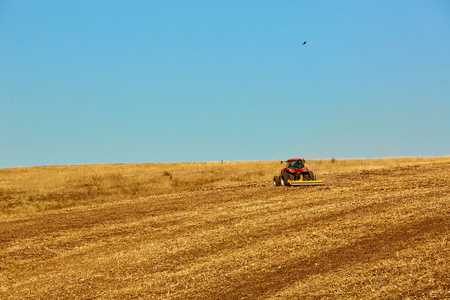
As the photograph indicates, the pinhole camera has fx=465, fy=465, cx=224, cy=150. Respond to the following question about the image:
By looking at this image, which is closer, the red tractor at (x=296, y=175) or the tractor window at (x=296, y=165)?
the red tractor at (x=296, y=175)

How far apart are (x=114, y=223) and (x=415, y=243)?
13.5m

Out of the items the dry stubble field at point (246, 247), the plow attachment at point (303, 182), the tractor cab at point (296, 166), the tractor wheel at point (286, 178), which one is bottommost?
the dry stubble field at point (246, 247)

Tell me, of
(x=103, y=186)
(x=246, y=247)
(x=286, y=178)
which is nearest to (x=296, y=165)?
(x=286, y=178)

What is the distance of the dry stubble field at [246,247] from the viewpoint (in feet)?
40.2

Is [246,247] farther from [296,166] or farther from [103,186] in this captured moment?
[103,186]

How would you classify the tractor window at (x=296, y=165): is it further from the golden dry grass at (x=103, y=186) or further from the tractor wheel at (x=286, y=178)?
the golden dry grass at (x=103, y=186)

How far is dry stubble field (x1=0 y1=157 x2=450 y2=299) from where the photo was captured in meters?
12.3

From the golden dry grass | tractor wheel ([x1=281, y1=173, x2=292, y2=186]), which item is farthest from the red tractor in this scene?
the golden dry grass

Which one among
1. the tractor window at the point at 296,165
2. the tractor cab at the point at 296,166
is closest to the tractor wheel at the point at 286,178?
the tractor cab at the point at 296,166

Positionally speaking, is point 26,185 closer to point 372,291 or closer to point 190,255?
point 190,255

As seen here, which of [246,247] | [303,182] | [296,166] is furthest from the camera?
[296,166]

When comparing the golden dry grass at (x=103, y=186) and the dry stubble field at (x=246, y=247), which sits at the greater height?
the golden dry grass at (x=103, y=186)

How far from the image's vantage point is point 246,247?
15.8 meters

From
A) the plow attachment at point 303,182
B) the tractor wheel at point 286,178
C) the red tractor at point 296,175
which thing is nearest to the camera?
the plow attachment at point 303,182
